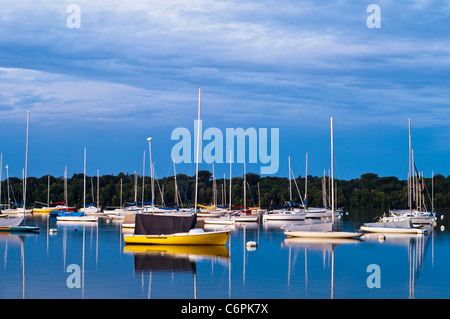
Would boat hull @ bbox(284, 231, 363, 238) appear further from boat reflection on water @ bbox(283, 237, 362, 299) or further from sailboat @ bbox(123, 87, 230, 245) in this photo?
sailboat @ bbox(123, 87, 230, 245)

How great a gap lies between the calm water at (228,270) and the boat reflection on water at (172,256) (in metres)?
0.05

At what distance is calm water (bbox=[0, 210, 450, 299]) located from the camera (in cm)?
2338

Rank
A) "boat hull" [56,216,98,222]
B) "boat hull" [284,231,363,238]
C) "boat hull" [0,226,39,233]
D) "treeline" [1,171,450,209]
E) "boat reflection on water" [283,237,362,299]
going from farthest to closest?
"treeline" [1,171,450,209]
"boat hull" [56,216,98,222]
"boat hull" [0,226,39,233]
"boat hull" [284,231,363,238]
"boat reflection on water" [283,237,362,299]

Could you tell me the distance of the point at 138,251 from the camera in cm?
3800

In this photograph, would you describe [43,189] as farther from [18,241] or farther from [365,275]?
[365,275]

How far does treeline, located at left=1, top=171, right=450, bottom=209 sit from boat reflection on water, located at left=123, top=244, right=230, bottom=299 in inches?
3190

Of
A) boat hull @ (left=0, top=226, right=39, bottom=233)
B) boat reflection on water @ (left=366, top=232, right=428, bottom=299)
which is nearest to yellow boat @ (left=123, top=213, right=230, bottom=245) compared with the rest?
boat reflection on water @ (left=366, top=232, right=428, bottom=299)

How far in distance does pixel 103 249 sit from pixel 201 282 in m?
16.6

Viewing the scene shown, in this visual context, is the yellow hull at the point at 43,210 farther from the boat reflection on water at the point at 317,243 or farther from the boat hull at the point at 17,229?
the boat reflection on water at the point at 317,243

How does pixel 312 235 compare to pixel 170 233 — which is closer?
pixel 170 233

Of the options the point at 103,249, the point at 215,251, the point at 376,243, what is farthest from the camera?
the point at 376,243

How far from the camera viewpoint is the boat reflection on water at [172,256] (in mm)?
29438
